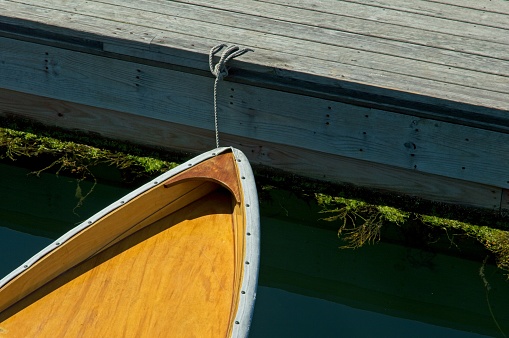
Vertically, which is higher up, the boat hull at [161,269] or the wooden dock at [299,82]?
the wooden dock at [299,82]

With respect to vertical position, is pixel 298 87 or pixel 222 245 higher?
pixel 298 87

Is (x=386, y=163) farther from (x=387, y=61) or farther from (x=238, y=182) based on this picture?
(x=238, y=182)

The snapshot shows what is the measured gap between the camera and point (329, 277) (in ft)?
16.0

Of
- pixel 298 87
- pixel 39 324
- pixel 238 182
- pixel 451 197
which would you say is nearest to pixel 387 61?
pixel 298 87

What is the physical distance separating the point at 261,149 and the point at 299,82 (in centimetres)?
57

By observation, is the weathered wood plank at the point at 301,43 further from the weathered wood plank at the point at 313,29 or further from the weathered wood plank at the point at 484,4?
the weathered wood plank at the point at 484,4

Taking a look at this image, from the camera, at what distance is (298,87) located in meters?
4.79

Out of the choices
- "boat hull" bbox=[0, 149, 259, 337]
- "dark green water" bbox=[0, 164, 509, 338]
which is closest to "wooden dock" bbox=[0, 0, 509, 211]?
"dark green water" bbox=[0, 164, 509, 338]

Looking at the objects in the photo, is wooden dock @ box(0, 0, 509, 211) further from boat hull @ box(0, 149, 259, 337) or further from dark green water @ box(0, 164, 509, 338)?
boat hull @ box(0, 149, 259, 337)

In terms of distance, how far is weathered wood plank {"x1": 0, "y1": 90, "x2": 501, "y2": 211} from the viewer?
494cm

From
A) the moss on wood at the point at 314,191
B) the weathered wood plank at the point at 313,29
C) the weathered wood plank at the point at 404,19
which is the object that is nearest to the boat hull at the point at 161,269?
the moss on wood at the point at 314,191

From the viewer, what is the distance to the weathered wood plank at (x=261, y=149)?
16.2 feet

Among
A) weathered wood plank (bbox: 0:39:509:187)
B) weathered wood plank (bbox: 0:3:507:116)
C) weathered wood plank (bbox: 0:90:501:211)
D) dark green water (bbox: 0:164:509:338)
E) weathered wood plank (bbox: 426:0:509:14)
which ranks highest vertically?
weathered wood plank (bbox: 426:0:509:14)

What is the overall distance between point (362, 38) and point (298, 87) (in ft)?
1.97
